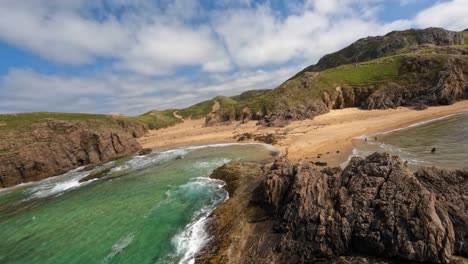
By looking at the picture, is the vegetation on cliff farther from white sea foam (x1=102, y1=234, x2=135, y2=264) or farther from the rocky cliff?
white sea foam (x1=102, y1=234, x2=135, y2=264)

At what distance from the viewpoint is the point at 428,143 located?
3834cm

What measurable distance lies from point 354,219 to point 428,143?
3182 centimetres

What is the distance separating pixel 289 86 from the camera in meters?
101

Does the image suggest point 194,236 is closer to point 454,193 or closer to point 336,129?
point 454,193

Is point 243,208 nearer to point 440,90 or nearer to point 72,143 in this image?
point 72,143

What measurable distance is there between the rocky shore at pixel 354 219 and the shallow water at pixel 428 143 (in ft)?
48.4

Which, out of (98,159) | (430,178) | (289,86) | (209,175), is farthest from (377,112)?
(98,159)

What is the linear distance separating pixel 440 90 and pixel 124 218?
8472cm

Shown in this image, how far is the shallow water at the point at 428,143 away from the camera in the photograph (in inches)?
1177

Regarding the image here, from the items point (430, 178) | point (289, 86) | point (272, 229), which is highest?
point (289, 86)

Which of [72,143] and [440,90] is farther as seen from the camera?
[440,90]

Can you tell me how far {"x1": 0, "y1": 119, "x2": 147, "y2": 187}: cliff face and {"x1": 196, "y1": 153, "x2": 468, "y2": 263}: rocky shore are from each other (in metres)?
52.3

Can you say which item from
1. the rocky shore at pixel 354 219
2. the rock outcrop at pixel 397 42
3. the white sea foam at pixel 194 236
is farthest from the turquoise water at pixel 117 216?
the rock outcrop at pixel 397 42

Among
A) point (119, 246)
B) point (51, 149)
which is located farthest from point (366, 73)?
point (51, 149)
